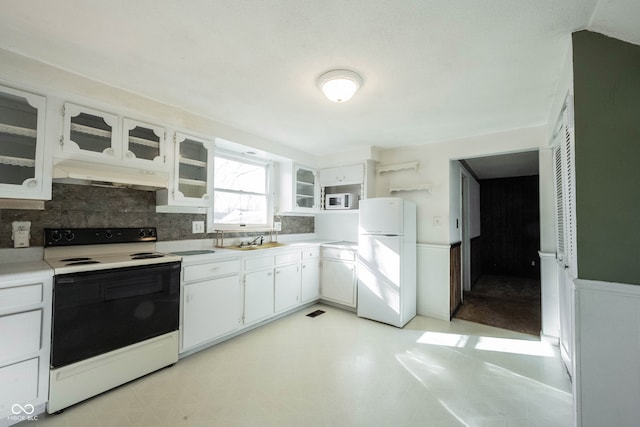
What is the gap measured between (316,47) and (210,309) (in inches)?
93.5

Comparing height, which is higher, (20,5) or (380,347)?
(20,5)

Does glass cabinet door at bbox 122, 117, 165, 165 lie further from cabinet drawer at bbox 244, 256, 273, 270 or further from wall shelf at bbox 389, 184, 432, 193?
wall shelf at bbox 389, 184, 432, 193

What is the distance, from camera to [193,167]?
273 cm

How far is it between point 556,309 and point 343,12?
3266mm

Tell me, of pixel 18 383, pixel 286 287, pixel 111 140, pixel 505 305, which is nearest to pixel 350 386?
pixel 286 287

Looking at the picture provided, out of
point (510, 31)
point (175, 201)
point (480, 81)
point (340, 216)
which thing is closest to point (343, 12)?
point (510, 31)

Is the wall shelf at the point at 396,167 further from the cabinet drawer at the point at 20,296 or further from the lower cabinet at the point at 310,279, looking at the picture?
the cabinet drawer at the point at 20,296

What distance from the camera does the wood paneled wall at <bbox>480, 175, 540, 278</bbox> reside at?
6031mm

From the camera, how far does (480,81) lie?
2008 millimetres

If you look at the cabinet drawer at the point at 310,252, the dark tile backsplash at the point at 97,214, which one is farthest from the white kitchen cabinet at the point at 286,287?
the dark tile backsplash at the point at 97,214

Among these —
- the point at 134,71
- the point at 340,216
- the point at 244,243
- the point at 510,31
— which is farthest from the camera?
the point at 340,216

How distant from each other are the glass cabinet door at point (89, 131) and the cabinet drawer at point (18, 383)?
1.43 m

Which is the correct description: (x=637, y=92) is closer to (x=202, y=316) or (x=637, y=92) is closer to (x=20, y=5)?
(x=20, y=5)

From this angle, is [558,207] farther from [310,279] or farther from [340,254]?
[310,279]
